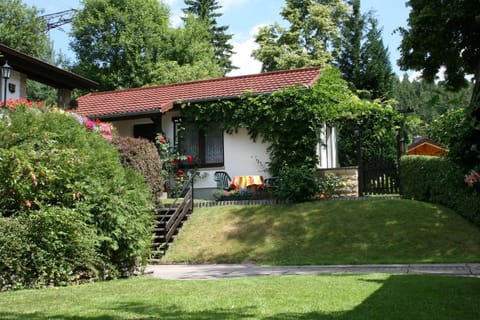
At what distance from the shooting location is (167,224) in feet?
45.4

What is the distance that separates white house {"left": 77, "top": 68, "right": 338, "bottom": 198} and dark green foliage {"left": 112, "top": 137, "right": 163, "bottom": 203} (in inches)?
120

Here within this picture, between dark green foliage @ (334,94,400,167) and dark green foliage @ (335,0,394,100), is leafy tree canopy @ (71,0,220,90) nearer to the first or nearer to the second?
dark green foliage @ (335,0,394,100)

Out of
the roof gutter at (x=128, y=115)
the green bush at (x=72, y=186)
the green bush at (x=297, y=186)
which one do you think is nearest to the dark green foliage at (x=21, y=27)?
the roof gutter at (x=128, y=115)

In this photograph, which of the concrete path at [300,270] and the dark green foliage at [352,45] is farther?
the dark green foliage at [352,45]

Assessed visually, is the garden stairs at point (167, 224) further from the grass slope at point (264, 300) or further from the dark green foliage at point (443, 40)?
the dark green foliage at point (443, 40)

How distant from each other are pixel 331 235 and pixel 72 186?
669 cm

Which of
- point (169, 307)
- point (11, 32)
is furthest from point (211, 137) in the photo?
point (11, 32)

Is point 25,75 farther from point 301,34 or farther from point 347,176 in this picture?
point 301,34

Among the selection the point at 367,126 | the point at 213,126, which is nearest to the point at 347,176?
the point at 367,126

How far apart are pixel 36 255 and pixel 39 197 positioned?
1168 millimetres

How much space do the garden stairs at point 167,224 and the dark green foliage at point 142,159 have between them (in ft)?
3.26

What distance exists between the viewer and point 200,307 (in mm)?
6094

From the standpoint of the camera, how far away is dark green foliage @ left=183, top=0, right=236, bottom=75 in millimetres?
49500

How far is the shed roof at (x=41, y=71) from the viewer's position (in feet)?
59.9
